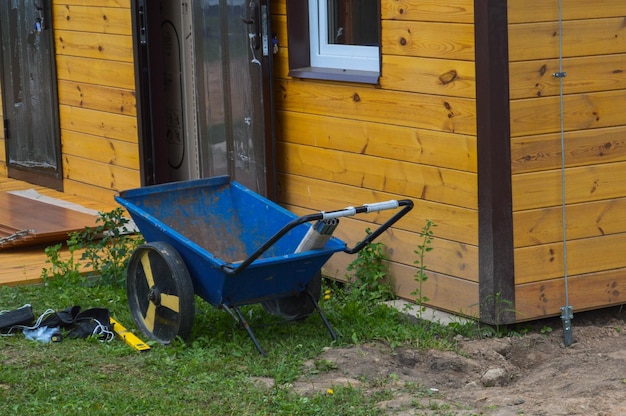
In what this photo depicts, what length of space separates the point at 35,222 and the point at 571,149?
4013 millimetres

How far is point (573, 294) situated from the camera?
6113 mm

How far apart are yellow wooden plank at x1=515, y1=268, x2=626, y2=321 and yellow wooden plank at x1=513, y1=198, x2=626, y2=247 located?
8.9 inches

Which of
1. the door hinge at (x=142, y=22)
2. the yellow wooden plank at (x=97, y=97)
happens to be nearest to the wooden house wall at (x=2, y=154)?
the yellow wooden plank at (x=97, y=97)

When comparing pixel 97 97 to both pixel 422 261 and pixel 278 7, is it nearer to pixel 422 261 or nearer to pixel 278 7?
pixel 278 7

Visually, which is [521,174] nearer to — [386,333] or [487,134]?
[487,134]

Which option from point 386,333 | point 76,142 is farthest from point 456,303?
point 76,142

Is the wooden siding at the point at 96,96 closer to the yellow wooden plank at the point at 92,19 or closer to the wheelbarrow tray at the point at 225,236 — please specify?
the yellow wooden plank at the point at 92,19

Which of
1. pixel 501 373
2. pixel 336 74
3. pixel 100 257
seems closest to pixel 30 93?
pixel 100 257

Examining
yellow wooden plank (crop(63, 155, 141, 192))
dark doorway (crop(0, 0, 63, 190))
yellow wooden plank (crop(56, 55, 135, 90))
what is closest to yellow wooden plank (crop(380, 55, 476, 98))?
yellow wooden plank (crop(56, 55, 135, 90))

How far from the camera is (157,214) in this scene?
21.0 feet

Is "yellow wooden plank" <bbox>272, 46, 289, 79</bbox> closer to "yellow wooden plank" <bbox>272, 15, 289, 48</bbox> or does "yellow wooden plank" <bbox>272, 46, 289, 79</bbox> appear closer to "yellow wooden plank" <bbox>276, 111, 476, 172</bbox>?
"yellow wooden plank" <bbox>272, 15, 289, 48</bbox>

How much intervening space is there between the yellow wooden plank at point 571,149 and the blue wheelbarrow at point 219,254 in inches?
27.4

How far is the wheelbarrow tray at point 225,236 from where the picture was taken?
222 inches

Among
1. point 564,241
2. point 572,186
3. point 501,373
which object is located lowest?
point 501,373
